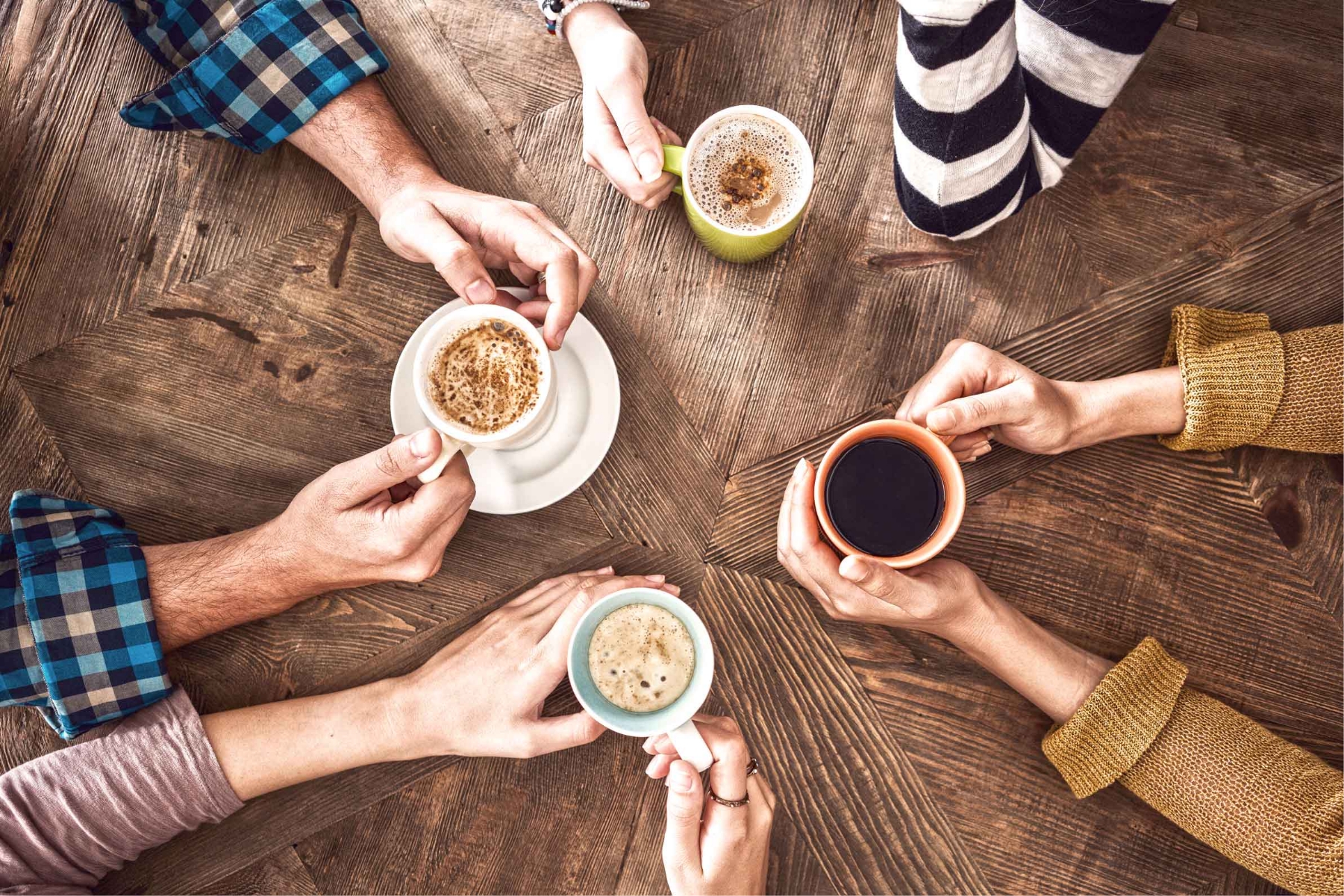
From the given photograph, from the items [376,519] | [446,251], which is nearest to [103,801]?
[376,519]

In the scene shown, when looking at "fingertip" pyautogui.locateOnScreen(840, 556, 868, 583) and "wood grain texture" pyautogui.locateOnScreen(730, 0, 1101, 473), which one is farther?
"wood grain texture" pyautogui.locateOnScreen(730, 0, 1101, 473)

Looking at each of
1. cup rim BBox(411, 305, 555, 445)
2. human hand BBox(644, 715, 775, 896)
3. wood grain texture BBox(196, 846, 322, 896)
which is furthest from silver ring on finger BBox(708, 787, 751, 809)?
wood grain texture BBox(196, 846, 322, 896)

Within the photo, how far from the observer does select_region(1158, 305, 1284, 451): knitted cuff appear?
49.4 inches

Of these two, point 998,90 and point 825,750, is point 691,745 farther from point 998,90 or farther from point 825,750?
point 998,90

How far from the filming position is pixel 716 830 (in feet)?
3.81

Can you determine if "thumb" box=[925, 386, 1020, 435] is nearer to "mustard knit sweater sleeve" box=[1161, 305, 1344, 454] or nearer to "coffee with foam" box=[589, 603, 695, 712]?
"mustard knit sweater sleeve" box=[1161, 305, 1344, 454]

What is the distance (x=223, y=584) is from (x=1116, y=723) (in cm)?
146

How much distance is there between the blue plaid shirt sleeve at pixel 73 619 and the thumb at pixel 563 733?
612 millimetres

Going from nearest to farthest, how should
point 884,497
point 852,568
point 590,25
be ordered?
point 852,568
point 884,497
point 590,25

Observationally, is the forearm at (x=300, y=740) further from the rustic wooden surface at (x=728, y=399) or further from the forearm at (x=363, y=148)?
the forearm at (x=363, y=148)

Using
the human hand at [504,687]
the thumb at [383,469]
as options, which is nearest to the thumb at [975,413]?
the human hand at [504,687]

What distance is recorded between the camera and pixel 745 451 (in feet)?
4.49

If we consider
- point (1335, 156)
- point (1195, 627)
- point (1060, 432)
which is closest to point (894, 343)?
point (1060, 432)

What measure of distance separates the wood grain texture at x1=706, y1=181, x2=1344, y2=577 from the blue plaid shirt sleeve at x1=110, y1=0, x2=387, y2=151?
3.58 ft
